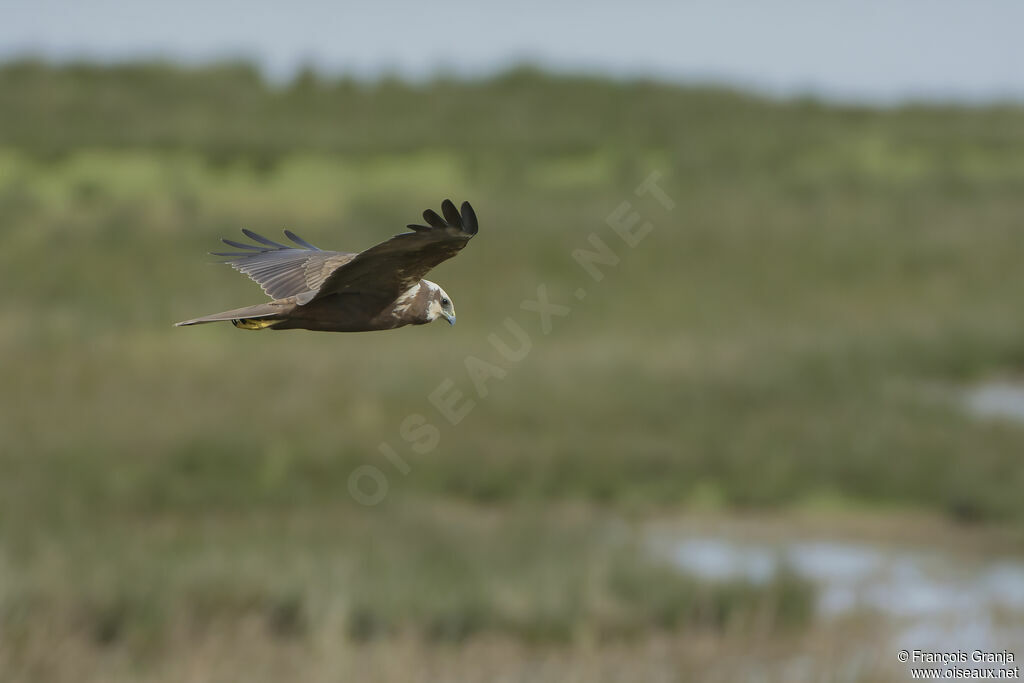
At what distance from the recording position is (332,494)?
18219 millimetres

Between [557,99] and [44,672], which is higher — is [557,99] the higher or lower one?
the higher one

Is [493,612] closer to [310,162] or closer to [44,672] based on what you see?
[44,672]

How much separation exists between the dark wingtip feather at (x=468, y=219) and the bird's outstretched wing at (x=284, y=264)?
21 cm

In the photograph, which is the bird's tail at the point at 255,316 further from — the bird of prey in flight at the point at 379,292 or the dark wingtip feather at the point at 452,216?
the dark wingtip feather at the point at 452,216

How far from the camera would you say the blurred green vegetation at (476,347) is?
15.0m

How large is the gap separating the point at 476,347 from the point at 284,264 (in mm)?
20785

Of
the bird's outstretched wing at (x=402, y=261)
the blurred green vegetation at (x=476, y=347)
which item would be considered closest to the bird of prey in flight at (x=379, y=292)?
the bird's outstretched wing at (x=402, y=261)

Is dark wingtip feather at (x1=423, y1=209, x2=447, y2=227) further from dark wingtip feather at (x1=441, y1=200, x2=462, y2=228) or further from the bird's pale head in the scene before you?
the bird's pale head

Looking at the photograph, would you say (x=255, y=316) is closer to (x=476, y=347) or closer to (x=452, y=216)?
(x=452, y=216)

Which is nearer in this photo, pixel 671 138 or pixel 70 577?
pixel 70 577

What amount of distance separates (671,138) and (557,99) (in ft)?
10.0

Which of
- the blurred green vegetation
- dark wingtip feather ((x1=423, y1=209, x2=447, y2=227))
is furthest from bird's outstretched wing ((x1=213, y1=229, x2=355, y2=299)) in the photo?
the blurred green vegetation

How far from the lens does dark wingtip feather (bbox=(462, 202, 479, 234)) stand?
2.56m

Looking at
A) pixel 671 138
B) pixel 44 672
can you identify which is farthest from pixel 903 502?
pixel 671 138
